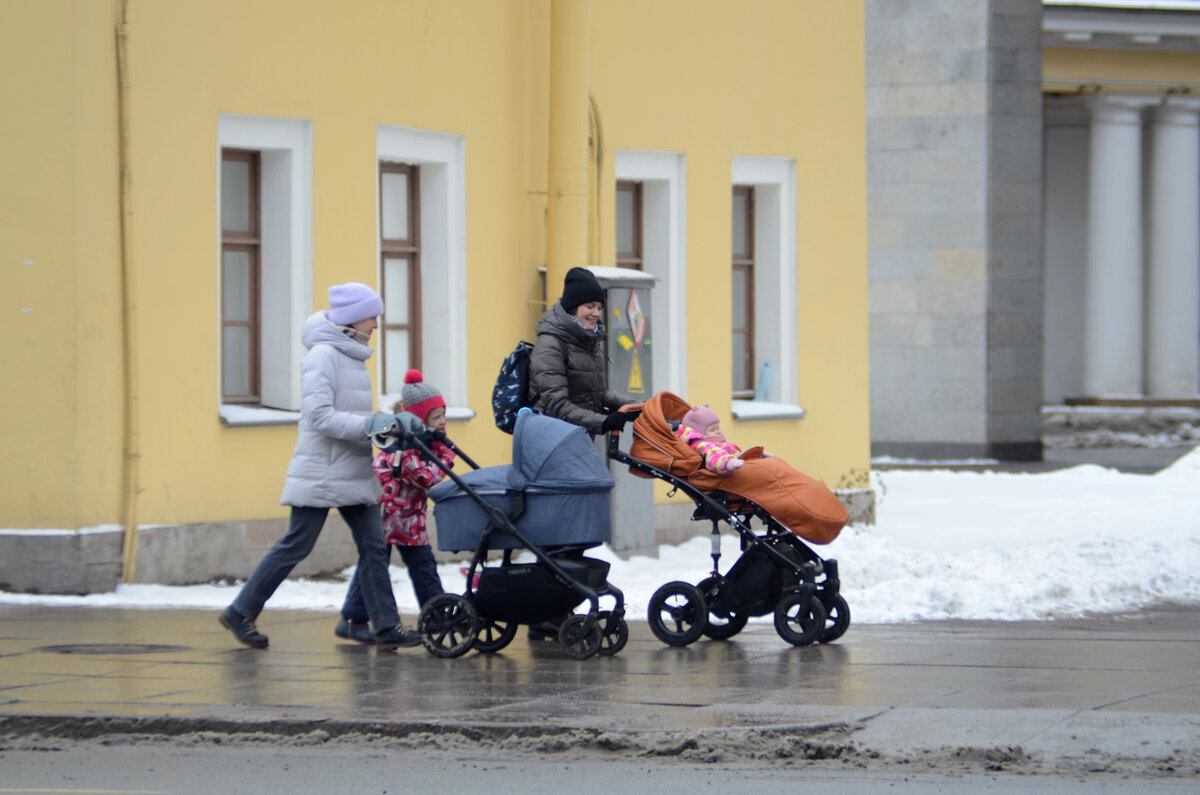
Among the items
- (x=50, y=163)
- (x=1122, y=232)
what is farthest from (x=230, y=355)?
(x=1122, y=232)

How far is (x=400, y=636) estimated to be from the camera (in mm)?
8898

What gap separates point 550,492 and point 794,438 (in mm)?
7279

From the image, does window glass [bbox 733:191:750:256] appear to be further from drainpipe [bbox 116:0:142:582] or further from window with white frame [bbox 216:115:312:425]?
drainpipe [bbox 116:0:142:582]

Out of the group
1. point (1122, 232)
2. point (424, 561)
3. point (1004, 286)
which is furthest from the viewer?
point (1122, 232)

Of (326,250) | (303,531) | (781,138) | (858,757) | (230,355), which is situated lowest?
(858,757)

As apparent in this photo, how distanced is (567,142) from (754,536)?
5.18 metres

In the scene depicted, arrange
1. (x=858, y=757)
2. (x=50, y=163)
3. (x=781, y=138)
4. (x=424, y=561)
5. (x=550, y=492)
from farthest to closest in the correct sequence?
(x=781, y=138) < (x=50, y=163) < (x=424, y=561) < (x=550, y=492) < (x=858, y=757)

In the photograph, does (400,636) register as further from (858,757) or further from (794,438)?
(794,438)

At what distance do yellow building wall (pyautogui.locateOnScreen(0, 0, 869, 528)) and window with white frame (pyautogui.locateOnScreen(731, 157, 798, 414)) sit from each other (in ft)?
0.52

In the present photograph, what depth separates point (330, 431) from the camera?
28.1 feet

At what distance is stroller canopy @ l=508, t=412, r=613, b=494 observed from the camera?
27.7 feet

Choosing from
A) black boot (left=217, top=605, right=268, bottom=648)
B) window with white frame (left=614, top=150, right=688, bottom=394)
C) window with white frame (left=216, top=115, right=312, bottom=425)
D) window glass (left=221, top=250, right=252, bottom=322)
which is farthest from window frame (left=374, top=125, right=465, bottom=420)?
black boot (left=217, top=605, right=268, bottom=648)

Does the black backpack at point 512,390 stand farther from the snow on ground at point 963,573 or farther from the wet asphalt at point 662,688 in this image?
the snow on ground at point 963,573

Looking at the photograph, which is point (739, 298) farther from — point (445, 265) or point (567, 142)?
point (445, 265)
